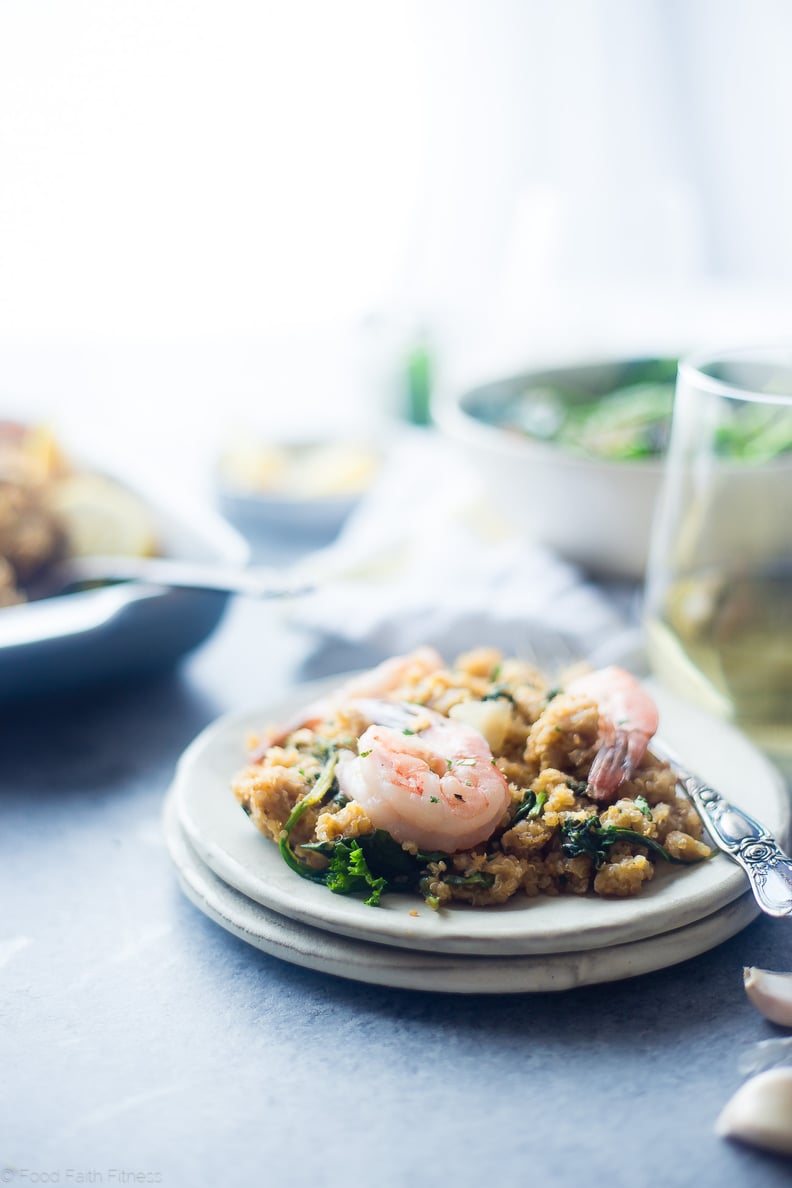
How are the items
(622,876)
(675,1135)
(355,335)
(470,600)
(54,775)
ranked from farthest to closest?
1. (355,335)
2. (470,600)
3. (54,775)
4. (622,876)
5. (675,1135)

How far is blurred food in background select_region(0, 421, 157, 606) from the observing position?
174cm

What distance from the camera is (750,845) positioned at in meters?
1.05

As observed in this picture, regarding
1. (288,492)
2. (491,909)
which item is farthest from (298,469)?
(491,909)

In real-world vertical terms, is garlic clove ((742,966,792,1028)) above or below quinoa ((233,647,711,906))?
below

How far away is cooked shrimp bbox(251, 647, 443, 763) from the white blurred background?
1.12m

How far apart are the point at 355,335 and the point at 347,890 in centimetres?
218

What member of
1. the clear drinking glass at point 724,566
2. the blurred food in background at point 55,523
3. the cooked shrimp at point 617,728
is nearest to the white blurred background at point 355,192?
the blurred food in background at point 55,523

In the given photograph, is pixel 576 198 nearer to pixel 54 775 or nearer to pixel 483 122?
pixel 483 122

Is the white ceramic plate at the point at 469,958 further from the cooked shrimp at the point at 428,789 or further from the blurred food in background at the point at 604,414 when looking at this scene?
the blurred food in background at the point at 604,414

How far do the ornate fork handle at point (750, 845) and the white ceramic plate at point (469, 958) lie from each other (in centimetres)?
4

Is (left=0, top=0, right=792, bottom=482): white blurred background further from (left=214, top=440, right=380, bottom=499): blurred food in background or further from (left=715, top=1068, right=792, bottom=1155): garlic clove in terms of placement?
(left=715, top=1068, right=792, bottom=1155): garlic clove

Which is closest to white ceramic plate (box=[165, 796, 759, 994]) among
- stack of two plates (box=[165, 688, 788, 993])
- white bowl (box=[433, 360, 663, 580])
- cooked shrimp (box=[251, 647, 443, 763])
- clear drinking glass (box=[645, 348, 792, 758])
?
stack of two plates (box=[165, 688, 788, 993])

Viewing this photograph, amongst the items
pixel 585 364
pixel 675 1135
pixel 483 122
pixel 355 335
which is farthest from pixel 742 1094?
pixel 483 122

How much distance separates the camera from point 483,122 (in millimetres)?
3934
